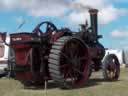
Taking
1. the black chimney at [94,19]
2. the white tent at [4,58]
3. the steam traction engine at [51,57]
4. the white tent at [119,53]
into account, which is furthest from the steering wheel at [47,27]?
the white tent at [119,53]

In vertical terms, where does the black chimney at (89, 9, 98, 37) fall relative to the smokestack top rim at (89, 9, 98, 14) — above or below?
below

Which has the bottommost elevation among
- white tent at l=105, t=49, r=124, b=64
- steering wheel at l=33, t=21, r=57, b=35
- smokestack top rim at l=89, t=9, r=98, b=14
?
white tent at l=105, t=49, r=124, b=64

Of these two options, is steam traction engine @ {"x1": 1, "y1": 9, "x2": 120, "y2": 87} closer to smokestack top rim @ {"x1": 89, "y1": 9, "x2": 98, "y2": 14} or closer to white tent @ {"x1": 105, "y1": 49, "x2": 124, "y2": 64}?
smokestack top rim @ {"x1": 89, "y1": 9, "x2": 98, "y2": 14}

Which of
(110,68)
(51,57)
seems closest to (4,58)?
(110,68)

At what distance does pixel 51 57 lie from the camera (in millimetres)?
14336

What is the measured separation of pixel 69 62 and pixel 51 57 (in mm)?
1038

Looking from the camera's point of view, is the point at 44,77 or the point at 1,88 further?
the point at 1,88

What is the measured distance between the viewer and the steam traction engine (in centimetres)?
1448

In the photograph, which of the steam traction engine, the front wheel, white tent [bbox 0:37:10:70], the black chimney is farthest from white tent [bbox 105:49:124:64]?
the steam traction engine

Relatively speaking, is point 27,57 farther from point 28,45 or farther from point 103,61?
point 103,61

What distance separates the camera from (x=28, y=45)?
14.6 metres

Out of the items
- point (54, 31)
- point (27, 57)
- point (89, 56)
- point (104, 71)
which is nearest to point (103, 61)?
point (104, 71)

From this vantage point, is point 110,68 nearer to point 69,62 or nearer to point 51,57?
point 69,62

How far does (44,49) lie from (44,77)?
3.39 ft
